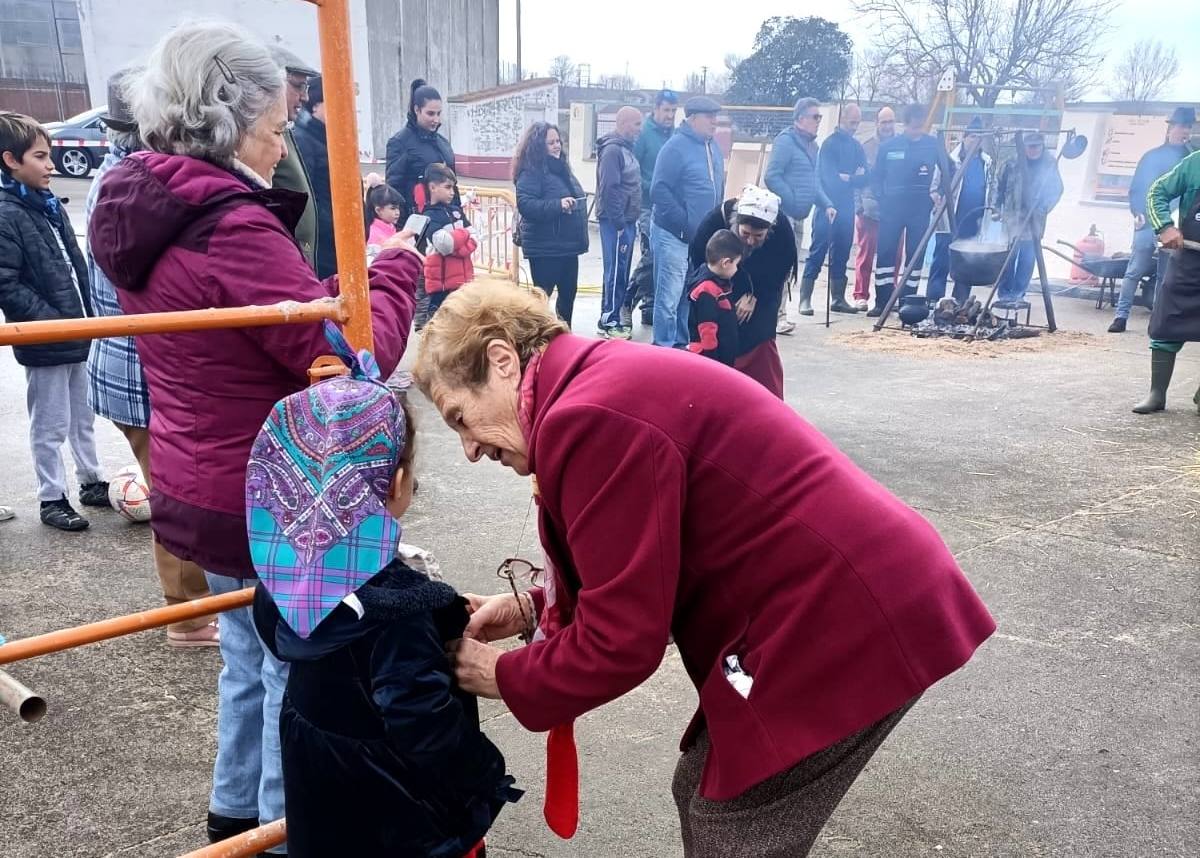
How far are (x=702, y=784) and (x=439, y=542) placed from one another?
2.76 metres

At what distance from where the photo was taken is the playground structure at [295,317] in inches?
66.9

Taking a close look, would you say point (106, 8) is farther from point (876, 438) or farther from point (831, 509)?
point (831, 509)

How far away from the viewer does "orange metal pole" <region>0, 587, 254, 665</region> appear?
1934mm

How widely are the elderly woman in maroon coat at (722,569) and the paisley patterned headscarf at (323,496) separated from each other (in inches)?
6.9

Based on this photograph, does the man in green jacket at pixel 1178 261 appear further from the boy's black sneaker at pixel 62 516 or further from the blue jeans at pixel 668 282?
the boy's black sneaker at pixel 62 516

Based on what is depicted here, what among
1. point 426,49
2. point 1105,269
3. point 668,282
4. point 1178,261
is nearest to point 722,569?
point 1178,261

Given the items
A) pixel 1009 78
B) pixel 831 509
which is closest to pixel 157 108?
pixel 831 509

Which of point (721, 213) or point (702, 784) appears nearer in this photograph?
point (702, 784)

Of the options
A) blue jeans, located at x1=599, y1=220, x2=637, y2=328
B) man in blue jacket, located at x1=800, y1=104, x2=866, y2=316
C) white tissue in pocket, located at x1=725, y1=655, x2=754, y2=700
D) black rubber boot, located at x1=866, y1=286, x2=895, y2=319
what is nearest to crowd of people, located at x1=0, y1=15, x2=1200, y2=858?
white tissue in pocket, located at x1=725, y1=655, x2=754, y2=700

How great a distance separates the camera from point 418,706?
5.20 ft

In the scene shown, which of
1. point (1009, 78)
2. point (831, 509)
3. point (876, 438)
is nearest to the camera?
point (831, 509)

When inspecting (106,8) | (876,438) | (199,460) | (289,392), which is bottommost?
(876,438)

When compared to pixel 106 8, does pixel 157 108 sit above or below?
below

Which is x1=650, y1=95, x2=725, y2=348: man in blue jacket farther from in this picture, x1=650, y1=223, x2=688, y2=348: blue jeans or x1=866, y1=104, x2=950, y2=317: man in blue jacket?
x1=866, y1=104, x2=950, y2=317: man in blue jacket
